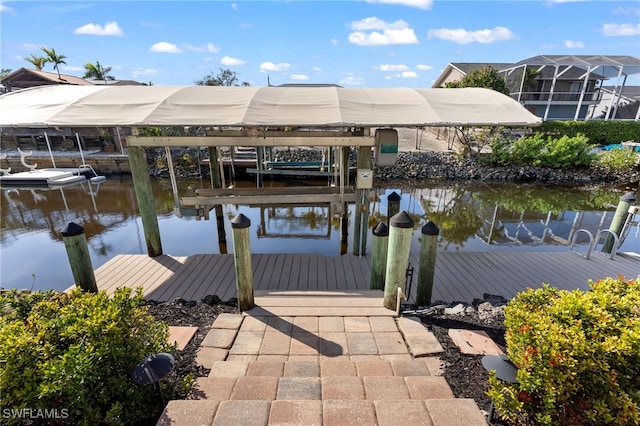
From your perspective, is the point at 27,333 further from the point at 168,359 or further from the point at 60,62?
the point at 60,62

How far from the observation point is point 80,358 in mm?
1691

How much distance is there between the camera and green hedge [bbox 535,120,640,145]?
19.4 m

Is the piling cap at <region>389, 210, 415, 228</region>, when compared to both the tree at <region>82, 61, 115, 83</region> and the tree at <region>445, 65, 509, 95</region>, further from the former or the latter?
the tree at <region>82, 61, 115, 83</region>

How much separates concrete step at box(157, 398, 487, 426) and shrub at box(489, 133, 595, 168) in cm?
1788

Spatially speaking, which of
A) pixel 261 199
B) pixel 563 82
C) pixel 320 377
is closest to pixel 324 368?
pixel 320 377

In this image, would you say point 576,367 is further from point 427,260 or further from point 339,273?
point 339,273

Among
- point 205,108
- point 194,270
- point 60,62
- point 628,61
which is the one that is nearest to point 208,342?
point 194,270

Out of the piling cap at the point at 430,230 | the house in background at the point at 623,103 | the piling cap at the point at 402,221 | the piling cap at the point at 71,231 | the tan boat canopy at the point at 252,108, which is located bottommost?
the piling cap at the point at 71,231

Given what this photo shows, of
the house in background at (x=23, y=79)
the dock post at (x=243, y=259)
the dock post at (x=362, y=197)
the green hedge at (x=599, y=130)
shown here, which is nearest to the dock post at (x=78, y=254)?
the dock post at (x=243, y=259)

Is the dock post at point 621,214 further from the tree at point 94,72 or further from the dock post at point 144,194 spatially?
the tree at point 94,72

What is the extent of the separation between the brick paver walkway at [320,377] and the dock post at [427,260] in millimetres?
729

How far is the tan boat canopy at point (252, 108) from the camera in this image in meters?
4.38

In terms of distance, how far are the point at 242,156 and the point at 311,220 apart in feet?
28.7

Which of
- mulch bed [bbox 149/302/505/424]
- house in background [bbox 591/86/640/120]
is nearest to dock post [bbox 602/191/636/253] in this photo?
mulch bed [bbox 149/302/505/424]
